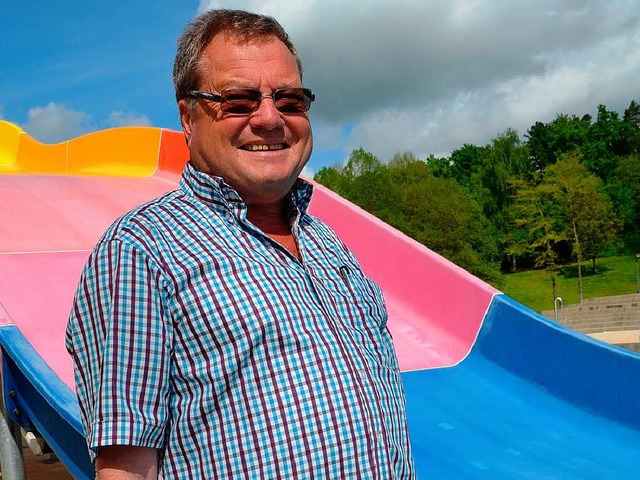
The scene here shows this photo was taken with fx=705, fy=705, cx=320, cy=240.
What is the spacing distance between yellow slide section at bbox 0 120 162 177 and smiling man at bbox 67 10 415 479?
19.7 ft

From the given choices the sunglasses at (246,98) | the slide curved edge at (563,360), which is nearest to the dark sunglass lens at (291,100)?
the sunglasses at (246,98)

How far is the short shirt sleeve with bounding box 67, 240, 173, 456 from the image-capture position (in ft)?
3.21

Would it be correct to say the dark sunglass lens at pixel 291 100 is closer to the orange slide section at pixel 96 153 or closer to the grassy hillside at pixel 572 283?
the orange slide section at pixel 96 153

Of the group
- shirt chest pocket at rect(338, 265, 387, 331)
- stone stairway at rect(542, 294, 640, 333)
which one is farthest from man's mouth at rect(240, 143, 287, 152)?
stone stairway at rect(542, 294, 640, 333)

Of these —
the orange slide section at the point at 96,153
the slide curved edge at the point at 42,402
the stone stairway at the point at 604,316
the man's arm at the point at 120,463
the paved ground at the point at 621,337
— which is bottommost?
the stone stairway at the point at 604,316

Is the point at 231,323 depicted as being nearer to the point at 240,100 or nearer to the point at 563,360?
the point at 240,100

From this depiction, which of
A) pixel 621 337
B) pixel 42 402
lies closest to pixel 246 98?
pixel 42 402

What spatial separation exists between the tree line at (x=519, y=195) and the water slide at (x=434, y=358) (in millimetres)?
16733

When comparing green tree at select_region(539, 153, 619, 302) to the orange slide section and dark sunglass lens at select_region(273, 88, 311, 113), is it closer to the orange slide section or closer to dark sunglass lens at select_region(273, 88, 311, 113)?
the orange slide section

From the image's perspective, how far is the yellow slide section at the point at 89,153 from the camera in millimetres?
7250

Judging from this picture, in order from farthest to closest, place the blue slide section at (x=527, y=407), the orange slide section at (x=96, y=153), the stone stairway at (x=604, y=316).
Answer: the stone stairway at (x=604, y=316), the orange slide section at (x=96, y=153), the blue slide section at (x=527, y=407)

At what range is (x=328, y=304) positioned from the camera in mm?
1197

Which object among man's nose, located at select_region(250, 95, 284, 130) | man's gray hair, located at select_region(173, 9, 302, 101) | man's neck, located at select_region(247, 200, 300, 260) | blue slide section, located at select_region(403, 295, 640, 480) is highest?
man's gray hair, located at select_region(173, 9, 302, 101)

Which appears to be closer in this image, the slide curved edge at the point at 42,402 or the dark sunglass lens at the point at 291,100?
the dark sunglass lens at the point at 291,100
